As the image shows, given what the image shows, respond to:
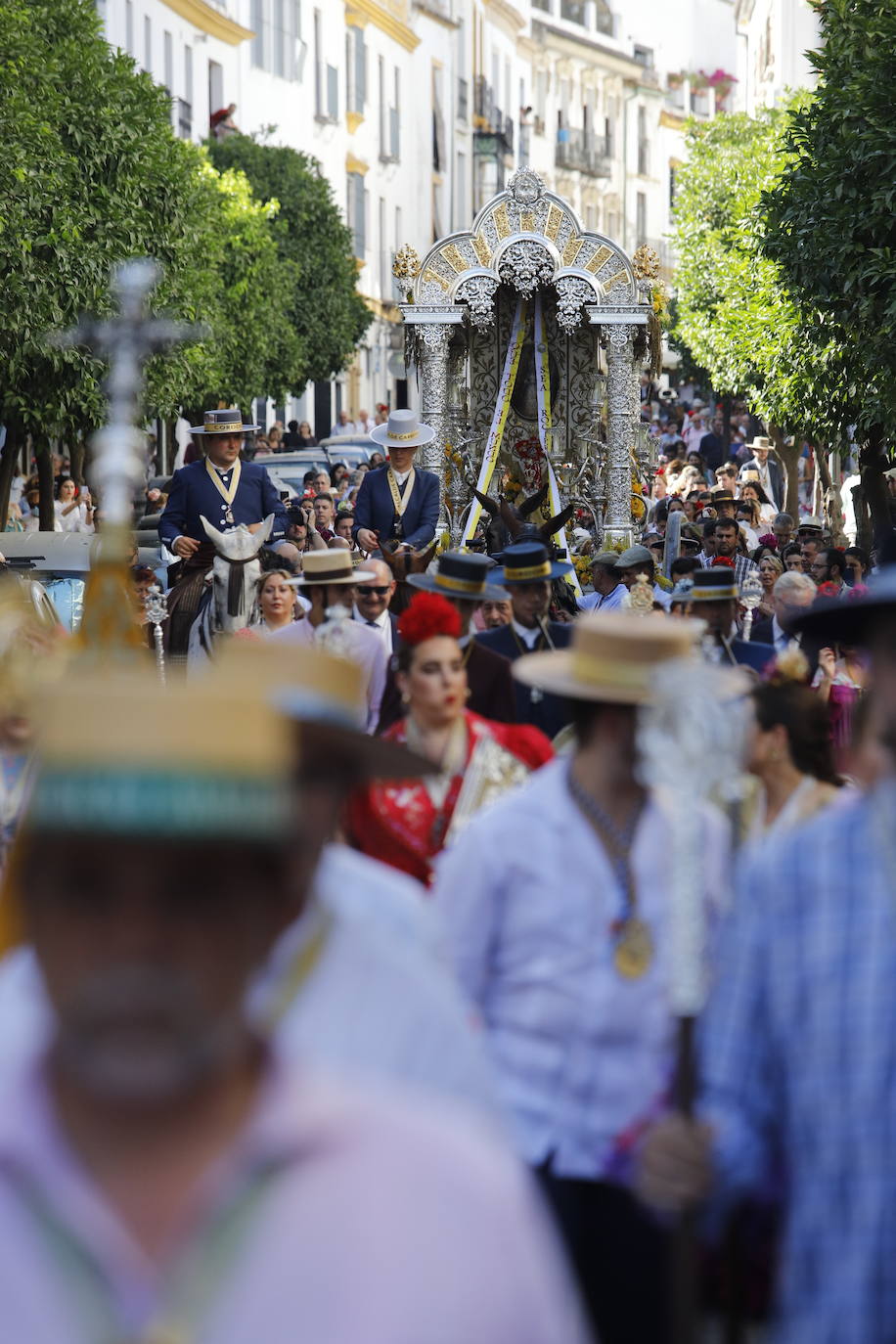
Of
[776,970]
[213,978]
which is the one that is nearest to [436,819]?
[776,970]

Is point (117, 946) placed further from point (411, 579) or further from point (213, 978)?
point (411, 579)

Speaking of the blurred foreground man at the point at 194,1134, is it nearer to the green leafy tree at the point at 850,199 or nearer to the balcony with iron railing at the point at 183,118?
the green leafy tree at the point at 850,199

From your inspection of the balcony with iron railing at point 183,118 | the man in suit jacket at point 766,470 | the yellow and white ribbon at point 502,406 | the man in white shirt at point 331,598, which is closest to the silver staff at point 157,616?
the man in white shirt at point 331,598

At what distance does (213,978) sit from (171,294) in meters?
30.4

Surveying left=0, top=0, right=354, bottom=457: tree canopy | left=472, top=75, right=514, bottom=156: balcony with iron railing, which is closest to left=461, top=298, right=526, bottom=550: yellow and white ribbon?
left=0, top=0, right=354, bottom=457: tree canopy

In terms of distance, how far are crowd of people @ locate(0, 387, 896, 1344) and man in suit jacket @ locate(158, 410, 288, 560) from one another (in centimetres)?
767

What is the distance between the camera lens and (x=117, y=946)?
202 centimetres

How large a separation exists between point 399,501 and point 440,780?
405 inches

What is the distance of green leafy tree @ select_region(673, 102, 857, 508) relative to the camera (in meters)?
26.0

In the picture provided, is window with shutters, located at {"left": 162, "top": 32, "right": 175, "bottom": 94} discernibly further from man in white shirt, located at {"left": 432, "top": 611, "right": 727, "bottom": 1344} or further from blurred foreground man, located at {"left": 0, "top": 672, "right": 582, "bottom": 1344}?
blurred foreground man, located at {"left": 0, "top": 672, "right": 582, "bottom": 1344}

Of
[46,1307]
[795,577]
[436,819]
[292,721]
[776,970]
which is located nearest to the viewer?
[46,1307]

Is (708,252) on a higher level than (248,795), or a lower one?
higher

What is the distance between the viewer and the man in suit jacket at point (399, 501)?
16547 mm

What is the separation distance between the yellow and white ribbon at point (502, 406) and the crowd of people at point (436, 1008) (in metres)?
18.0
